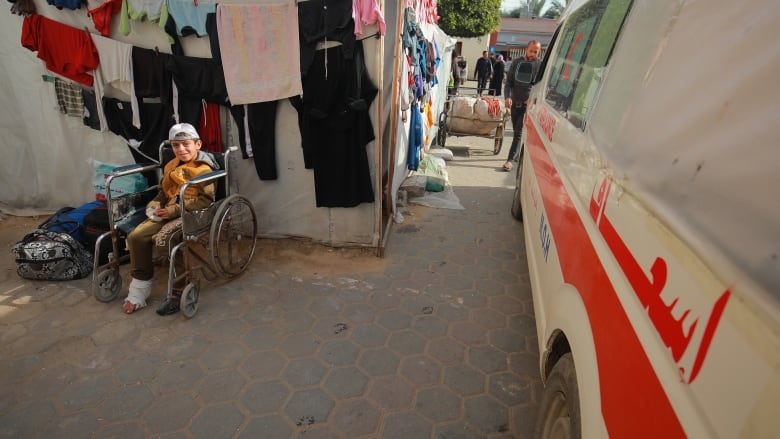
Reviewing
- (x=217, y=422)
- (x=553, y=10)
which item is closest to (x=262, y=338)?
(x=217, y=422)

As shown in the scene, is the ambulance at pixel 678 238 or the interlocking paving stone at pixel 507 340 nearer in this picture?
the ambulance at pixel 678 238

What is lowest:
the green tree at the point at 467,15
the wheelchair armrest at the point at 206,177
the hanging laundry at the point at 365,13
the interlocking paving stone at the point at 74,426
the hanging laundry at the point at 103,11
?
the interlocking paving stone at the point at 74,426

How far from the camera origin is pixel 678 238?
0.84 meters

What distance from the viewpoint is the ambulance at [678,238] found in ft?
2.10

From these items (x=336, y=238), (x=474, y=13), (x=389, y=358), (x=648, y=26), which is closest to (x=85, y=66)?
(x=336, y=238)

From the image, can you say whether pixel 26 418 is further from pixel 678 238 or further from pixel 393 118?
pixel 393 118

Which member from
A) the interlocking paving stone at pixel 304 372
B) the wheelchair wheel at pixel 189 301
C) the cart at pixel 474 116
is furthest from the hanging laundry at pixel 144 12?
the cart at pixel 474 116

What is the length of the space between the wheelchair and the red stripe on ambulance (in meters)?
2.51

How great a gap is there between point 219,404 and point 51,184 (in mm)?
3902

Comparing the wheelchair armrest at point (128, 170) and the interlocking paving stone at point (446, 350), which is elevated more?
the wheelchair armrest at point (128, 170)

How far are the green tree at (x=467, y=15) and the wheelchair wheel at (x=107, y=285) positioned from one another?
21.7 m

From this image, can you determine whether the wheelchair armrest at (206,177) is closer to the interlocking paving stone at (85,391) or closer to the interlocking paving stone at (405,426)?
the interlocking paving stone at (85,391)

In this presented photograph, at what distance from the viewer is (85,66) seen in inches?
147

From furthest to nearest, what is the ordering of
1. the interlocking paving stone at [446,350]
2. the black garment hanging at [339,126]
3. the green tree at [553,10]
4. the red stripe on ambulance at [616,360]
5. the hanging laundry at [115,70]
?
the green tree at [553,10]
the hanging laundry at [115,70]
the black garment hanging at [339,126]
the interlocking paving stone at [446,350]
the red stripe on ambulance at [616,360]
